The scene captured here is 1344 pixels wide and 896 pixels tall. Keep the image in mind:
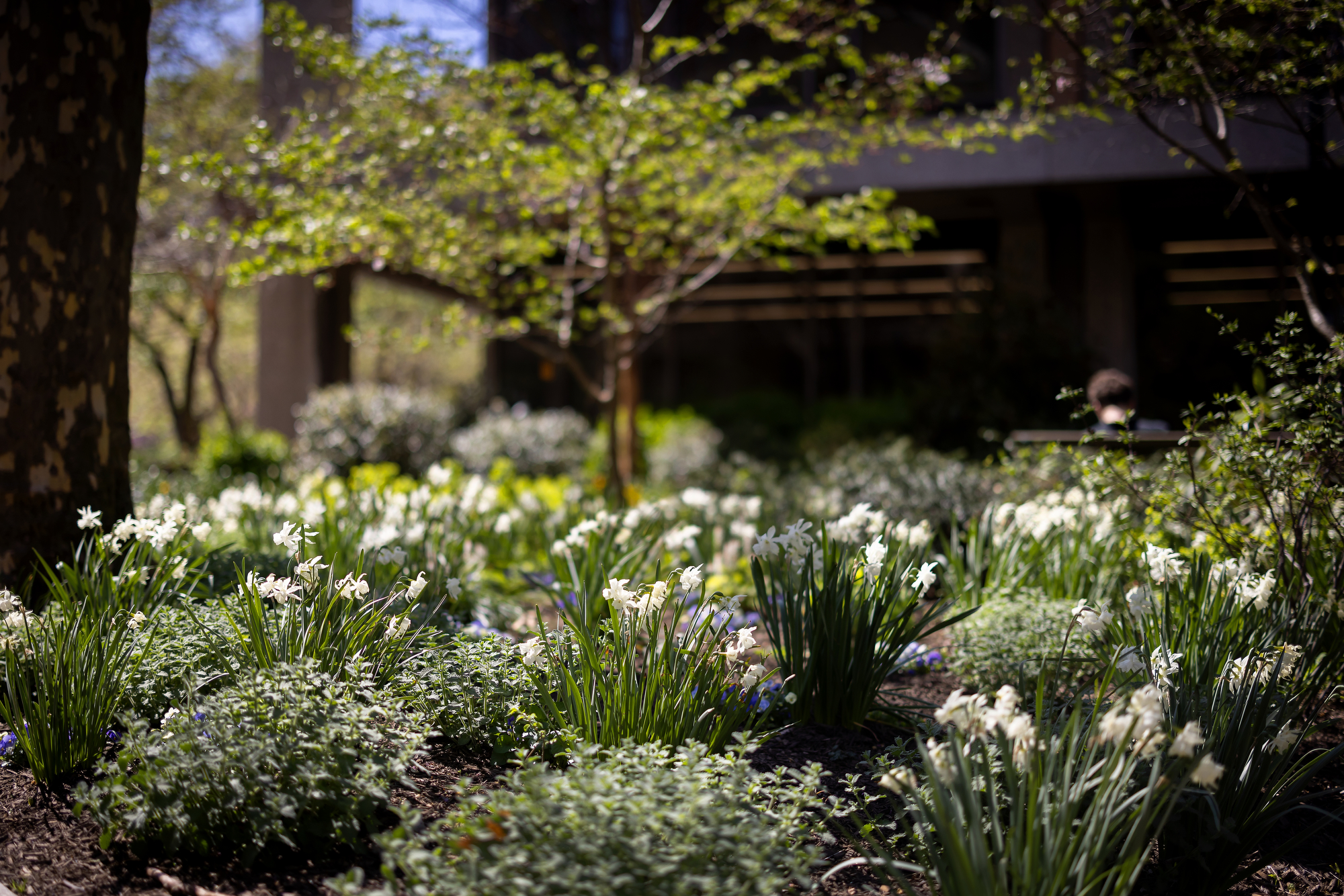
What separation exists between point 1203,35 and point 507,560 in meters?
4.66

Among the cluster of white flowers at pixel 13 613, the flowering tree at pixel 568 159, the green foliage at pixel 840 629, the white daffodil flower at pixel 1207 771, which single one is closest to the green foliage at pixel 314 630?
the cluster of white flowers at pixel 13 613

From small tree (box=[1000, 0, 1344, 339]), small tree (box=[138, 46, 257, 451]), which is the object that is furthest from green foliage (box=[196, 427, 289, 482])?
small tree (box=[1000, 0, 1344, 339])

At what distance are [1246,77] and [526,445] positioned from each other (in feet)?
27.2

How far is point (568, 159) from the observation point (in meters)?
6.75

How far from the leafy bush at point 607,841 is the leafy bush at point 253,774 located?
291mm

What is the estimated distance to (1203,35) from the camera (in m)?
4.05

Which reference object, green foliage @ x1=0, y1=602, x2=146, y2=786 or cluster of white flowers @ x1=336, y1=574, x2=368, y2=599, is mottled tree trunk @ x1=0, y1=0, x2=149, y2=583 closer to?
green foliage @ x1=0, y1=602, x2=146, y2=786

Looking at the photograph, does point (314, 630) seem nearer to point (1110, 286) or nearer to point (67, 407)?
point (67, 407)

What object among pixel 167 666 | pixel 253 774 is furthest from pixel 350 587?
pixel 167 666

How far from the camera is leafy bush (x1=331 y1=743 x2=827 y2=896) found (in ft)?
6.05

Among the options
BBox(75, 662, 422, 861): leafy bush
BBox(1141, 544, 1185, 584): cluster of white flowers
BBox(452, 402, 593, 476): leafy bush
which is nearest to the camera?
BBox(75, 662, 422, 861): leafy bush

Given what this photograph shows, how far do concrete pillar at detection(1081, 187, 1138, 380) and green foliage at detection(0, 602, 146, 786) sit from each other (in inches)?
465

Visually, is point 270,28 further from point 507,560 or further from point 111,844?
point 111,844

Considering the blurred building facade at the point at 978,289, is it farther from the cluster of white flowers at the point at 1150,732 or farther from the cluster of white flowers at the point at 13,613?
the cluster of white flowers at the point at 13,613
